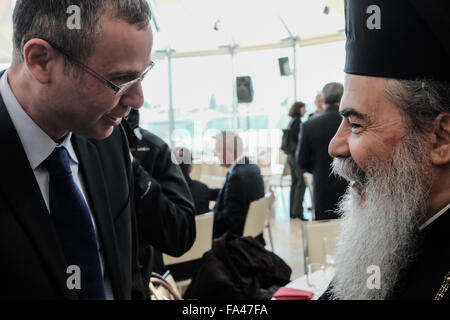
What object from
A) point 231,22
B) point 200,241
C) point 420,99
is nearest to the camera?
point 420,99

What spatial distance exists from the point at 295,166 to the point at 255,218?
2.95 m

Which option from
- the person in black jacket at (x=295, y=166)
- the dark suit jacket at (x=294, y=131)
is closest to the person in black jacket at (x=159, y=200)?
the person in black jacket at (x=295, y=166)

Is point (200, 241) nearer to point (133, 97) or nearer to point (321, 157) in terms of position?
point (321, 157)

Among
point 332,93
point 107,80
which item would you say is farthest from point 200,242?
point 107,80

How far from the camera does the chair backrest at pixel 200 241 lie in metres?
3.34

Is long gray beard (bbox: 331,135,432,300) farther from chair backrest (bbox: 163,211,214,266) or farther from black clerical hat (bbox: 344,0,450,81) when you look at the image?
chair backrest (bbox: 163,211,214,266)

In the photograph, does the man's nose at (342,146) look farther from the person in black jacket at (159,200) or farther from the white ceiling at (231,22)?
the white ceiling at (231,22)

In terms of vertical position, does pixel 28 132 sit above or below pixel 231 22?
below

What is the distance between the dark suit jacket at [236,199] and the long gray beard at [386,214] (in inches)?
Answer: 106

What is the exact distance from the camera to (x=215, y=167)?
8258 millimetres

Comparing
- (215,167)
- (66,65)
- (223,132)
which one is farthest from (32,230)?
(215,167)

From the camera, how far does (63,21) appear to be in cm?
106

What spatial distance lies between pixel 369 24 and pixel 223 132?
3368mm
